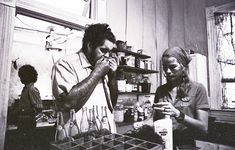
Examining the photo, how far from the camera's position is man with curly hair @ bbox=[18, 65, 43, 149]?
0.97 m

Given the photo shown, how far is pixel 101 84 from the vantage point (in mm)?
1358

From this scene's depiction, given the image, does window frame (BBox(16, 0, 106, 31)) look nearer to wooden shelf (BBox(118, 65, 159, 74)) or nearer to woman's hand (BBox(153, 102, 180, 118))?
wooden shelf (BBox(118, 65, 159, 74))

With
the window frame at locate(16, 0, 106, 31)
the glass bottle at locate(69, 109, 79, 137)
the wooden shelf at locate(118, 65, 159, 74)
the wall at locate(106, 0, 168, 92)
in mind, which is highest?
the wall at locate(106, 0, 168, 92)

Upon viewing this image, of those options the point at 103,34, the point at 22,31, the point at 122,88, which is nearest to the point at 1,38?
the point at 22,31

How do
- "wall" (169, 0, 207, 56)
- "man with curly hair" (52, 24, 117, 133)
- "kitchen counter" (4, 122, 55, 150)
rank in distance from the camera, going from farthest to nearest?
"wall" (169, 0, 207, 56), "man with curly hair" (52, 24, 117, 133), "kitchen counter" (4, 122, 55, 150)

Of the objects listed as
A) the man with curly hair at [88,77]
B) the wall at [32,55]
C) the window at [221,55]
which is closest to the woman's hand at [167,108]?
the man with curly hair at [88,77]

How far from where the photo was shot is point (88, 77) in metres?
1.13

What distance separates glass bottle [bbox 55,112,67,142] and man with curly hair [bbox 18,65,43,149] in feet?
0.39

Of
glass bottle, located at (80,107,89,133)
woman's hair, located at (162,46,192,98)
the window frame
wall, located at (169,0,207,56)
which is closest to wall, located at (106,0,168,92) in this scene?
wall, located at (169,0,207,56)

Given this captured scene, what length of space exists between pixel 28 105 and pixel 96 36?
25.9 inches

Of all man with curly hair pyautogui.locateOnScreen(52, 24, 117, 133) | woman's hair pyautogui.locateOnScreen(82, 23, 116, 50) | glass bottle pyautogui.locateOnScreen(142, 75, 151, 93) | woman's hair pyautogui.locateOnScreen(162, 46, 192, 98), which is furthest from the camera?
glass bottle pyautogui.locateOnScreen(142, 75, 151, 93)

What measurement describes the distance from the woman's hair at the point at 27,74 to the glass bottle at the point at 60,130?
250 millimetres

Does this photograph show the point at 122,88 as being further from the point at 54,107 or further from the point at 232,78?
the point at 232,78

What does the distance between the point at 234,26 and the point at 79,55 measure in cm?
147
